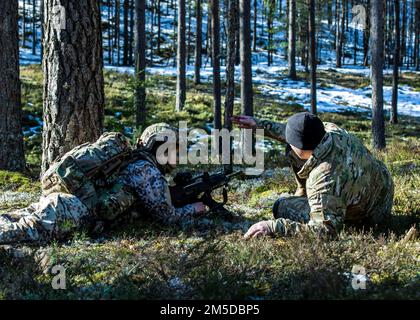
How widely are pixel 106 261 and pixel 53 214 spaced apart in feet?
3.34

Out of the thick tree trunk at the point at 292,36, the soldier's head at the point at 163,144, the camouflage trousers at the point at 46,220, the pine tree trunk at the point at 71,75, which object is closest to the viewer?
the camouflage trousers at the point at 46,220

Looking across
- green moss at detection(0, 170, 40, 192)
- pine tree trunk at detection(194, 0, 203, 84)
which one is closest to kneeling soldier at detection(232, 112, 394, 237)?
green moss at detection(0, 170, 40, 192)

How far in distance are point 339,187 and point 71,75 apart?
13.1 feet

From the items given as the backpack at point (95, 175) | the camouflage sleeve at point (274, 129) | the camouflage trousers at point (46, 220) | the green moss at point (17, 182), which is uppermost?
the camouflage sleeve at point (274, 129)

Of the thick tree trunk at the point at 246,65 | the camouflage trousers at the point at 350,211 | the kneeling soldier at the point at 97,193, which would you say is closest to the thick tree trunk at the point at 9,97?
the kneeling soldier at the point at 97,193

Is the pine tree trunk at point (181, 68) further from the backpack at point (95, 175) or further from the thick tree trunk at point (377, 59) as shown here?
the backpack at point (95, 175)

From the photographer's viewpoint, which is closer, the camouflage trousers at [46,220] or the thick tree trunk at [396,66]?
the camouflage trousers at [46,220]

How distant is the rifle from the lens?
5.48m

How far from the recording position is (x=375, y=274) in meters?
3.39

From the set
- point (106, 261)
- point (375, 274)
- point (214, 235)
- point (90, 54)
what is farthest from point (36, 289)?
point (90, 54)

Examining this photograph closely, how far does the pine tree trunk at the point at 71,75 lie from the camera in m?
6.26

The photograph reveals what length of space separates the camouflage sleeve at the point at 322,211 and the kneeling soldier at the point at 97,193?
148cm

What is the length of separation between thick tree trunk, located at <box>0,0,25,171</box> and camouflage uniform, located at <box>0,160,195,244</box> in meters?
4.54

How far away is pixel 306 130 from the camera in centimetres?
411
